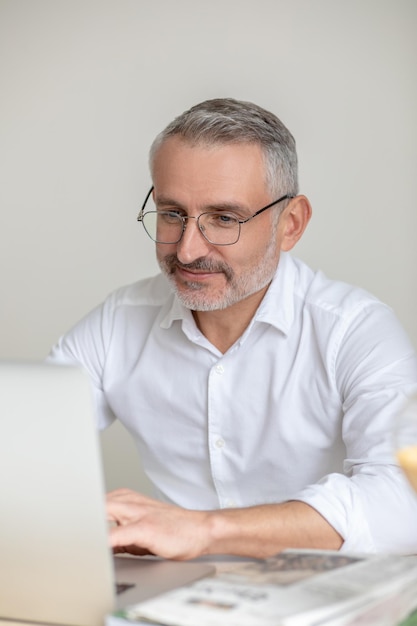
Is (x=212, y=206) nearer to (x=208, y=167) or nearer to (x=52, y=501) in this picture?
(x=208, y=167)

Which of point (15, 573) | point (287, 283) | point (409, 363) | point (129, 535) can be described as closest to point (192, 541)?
point (129, 535)

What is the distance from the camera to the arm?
135 cm

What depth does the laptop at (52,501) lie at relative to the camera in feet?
3.39

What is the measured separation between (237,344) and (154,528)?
34.2 inches

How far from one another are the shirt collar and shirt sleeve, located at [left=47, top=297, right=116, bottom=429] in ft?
0.53

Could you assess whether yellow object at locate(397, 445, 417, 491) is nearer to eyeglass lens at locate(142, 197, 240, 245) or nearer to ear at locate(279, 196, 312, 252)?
eyeglass lens at locate(142, 197, 240, 245)

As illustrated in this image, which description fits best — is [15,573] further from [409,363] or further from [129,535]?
[409,363]

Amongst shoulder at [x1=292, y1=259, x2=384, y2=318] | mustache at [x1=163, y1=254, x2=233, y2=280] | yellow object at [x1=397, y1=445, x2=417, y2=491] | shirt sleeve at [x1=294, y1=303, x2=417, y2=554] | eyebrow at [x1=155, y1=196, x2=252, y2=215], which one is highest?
eyebrow at [x1=155, y1=196, x2=252, y2=215]

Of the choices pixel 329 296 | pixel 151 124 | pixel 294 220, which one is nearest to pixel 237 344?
pixel 329 296

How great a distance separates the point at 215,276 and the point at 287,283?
0.20 m

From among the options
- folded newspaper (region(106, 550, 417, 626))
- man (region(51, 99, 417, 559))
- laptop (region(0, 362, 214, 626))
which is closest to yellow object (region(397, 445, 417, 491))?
folded newspaper (region(106, 550, 417, 626))

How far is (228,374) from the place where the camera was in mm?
2201

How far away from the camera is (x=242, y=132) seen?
2086mm

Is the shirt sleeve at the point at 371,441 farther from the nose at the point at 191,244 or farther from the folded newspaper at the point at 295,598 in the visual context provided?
the folded newspaper at the point at 295,598
